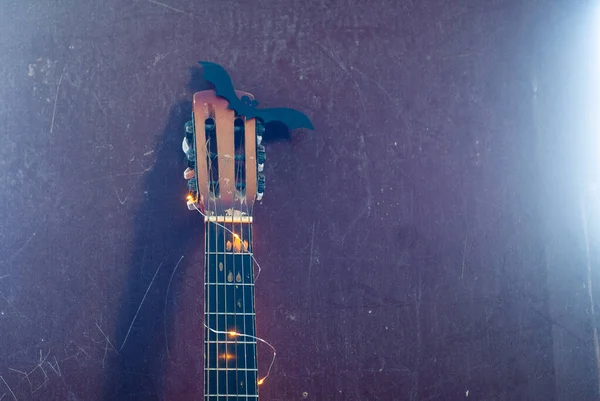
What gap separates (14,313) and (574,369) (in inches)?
72.9


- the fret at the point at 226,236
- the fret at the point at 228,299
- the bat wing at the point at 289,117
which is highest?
the bat wing at the point at 289,117

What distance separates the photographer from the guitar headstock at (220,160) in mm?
1730

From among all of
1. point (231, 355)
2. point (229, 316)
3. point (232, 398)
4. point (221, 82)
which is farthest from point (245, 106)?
point (232, 398)

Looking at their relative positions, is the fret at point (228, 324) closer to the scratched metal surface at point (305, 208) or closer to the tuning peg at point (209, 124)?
the scratched metal surface at point (305, 208)

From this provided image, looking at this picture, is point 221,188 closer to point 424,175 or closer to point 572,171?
point 424,175

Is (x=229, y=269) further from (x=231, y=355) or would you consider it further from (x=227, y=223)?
(x=231, y=355)

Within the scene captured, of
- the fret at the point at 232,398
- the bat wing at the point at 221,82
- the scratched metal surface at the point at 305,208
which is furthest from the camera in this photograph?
the scratched metal surface at the point at 305,208

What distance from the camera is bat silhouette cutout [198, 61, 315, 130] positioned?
5.76 ft

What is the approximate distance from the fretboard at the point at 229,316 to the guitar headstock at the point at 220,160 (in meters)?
0.07

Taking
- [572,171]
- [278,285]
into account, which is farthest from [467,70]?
[278,285]

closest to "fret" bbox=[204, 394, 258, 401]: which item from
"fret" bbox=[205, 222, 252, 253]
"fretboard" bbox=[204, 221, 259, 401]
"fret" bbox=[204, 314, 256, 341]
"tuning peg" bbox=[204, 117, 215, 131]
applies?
"fretboard" bbox=[204, 221, 259, 401]

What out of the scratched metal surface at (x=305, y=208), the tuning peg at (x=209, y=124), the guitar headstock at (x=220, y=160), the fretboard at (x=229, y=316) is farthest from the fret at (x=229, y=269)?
the tuning peg at (x=209, y=124)

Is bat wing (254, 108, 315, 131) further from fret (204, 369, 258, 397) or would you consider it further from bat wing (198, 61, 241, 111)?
fret (204, 369, 258, 397)

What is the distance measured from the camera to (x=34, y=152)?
1.94m
